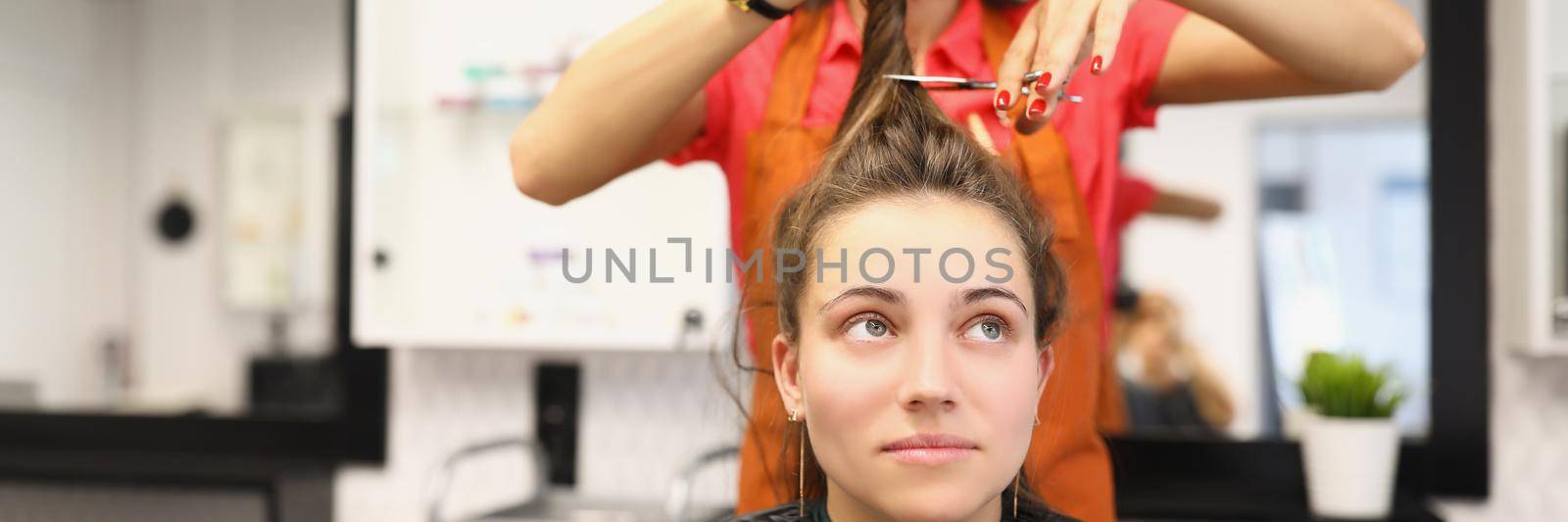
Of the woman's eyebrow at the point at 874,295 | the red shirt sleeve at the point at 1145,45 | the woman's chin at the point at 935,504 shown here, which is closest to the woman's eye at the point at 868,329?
the woman's eyebrow at the point at 874,295

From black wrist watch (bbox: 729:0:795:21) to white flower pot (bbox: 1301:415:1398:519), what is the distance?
1.56 metres

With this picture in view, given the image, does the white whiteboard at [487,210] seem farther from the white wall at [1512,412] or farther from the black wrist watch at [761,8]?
the white wall at [1512,412]

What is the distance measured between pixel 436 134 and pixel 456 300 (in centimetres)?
39

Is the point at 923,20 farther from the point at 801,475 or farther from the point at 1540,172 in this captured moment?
the point at 1540,172

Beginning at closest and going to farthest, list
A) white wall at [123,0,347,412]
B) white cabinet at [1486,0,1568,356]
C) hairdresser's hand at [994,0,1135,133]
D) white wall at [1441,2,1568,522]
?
hairdresser's hand at [994,0,1135,133] < white cabinet at [1486,0,1568,356] < white wall at [1441,2,1568,522] < white wall at [123,0,347,412]

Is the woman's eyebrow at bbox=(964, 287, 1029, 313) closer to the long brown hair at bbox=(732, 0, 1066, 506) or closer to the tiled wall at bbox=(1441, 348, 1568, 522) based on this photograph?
the long brown hair at bbox=(732, 0, 1066, 506)

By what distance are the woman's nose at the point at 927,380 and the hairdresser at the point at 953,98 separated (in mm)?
217

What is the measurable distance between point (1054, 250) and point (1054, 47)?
283mm

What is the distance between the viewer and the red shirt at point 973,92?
1.08 metres

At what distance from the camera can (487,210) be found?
2.45m

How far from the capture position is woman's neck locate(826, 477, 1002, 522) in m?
0.92

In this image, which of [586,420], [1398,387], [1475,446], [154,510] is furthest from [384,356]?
[1475,446]

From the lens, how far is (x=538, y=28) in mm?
2355

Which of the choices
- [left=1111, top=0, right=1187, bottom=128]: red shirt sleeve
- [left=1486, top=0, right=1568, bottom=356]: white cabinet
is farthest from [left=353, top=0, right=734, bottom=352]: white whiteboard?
[left=1486, top=0, right=1568, bottom=356]: white cabinet
